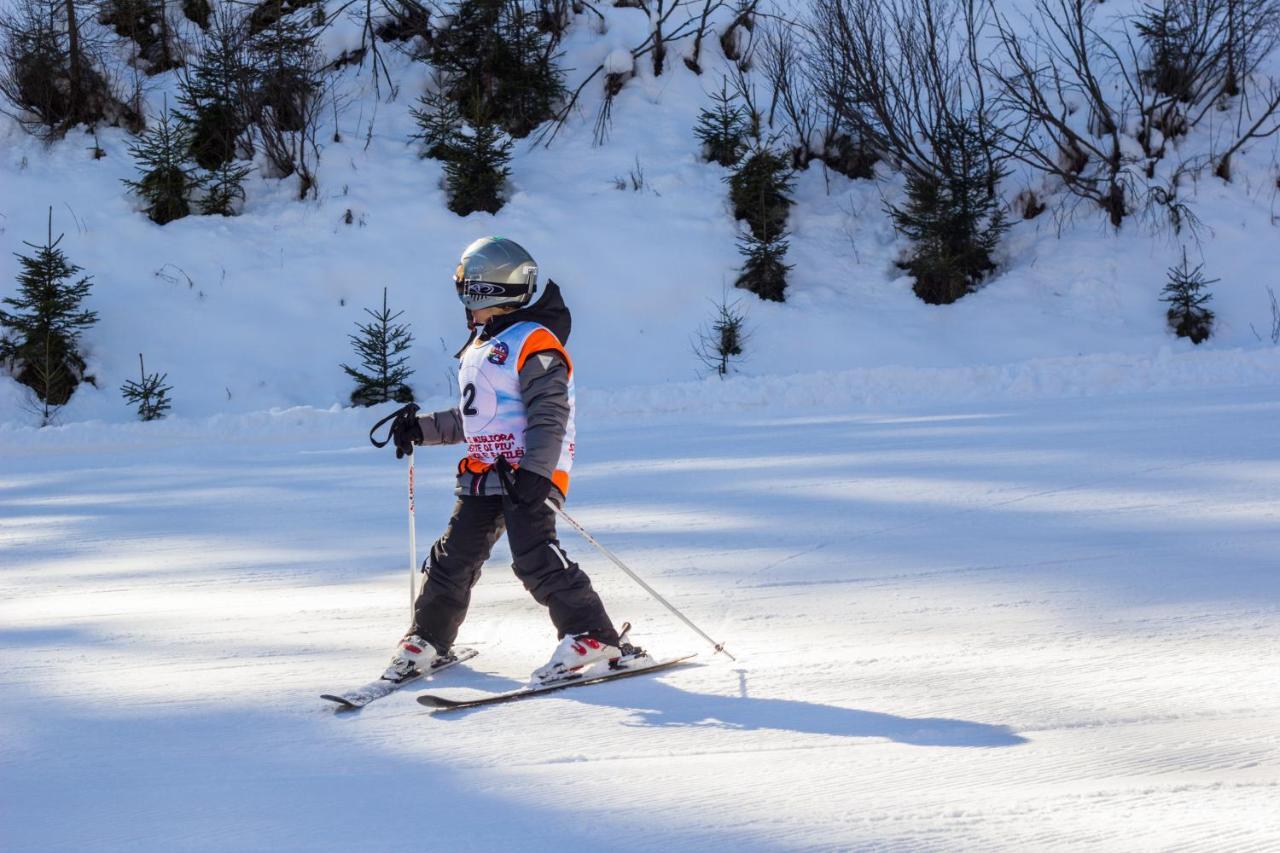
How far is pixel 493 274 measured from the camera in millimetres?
4012

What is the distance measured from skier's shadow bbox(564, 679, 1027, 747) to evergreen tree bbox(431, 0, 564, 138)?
15.3m

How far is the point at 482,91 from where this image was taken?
1808 cm

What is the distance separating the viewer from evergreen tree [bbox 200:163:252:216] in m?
16.1

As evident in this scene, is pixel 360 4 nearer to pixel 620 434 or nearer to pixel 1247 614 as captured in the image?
pixel 620 434

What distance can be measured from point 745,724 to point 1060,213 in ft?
49.6

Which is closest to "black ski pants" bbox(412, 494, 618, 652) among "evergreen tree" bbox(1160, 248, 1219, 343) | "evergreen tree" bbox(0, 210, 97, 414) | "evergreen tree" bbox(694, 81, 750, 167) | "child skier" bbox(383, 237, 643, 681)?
"child skier" bbox(383, 237, 643, 681)

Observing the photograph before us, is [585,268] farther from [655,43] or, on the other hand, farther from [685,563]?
[685,563]

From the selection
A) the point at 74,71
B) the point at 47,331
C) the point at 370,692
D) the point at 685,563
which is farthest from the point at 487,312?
the point at 74,71

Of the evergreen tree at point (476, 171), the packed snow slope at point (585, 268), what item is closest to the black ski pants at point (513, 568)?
the packed snow slope at point (585, 268)

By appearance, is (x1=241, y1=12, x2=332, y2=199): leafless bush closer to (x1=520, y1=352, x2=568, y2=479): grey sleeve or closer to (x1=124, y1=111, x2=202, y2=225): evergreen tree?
(x1=124, y1=111, x2=202, y2=225): evergreen tree

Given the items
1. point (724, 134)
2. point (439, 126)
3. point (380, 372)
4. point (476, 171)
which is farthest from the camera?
point (724, 134)

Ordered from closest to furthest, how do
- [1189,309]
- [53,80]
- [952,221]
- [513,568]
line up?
[513,568] < [1189,309] < [952,221] < [53,80]

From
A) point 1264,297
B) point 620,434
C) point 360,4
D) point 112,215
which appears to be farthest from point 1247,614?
point 360,4

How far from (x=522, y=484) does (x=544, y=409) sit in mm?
262
